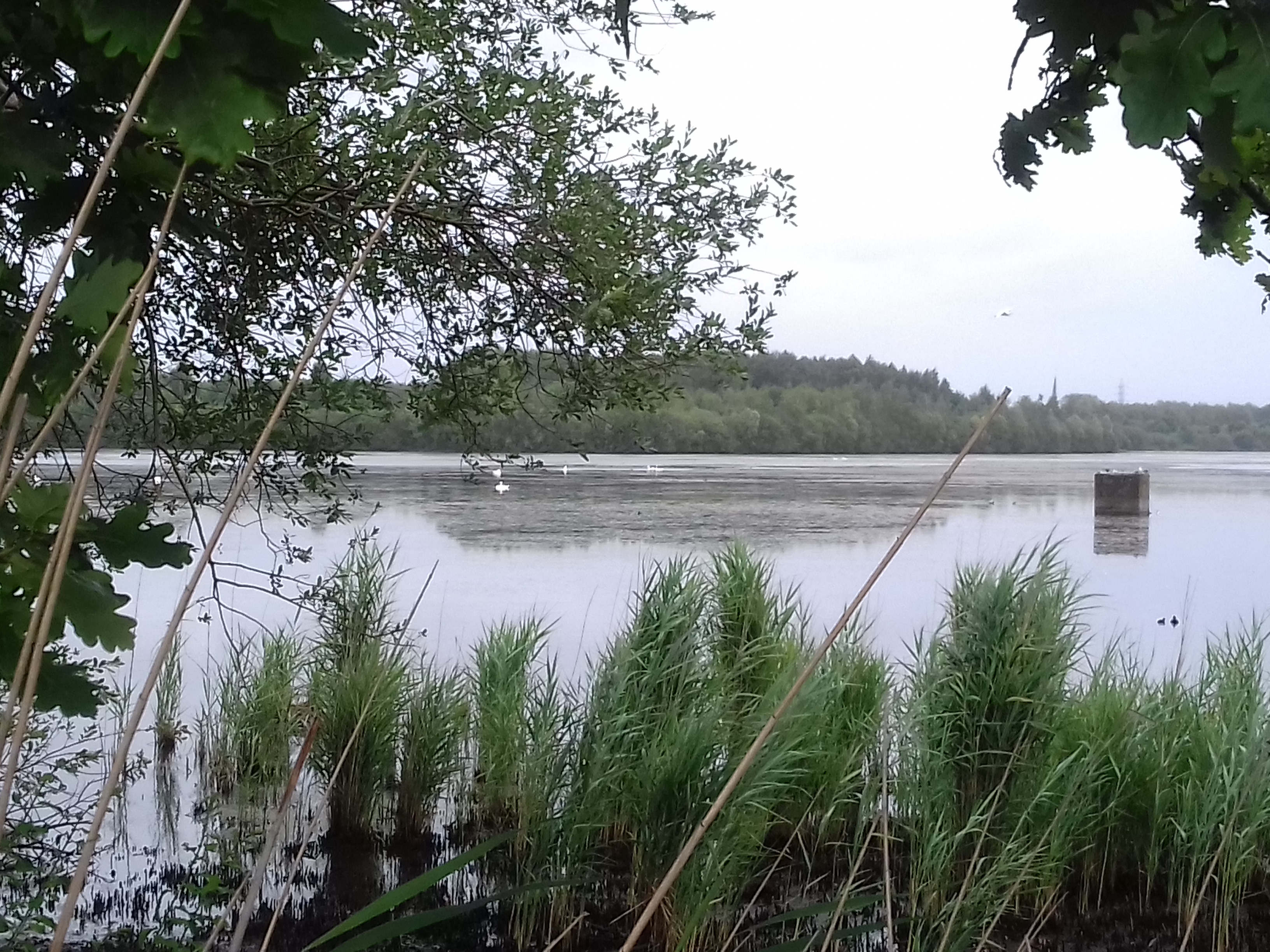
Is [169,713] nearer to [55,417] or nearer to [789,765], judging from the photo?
[789,765]

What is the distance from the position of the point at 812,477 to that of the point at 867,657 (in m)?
16.2

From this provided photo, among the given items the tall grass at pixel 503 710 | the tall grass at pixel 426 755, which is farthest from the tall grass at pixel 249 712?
the tall grass at pixel 503 710

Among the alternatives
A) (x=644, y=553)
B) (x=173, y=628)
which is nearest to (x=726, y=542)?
(x=644, y=553)

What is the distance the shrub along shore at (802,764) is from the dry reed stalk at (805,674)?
2.69 meters

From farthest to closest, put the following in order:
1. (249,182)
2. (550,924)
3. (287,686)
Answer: (287,686) < (550,924) < (249,182)

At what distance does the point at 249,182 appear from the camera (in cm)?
279

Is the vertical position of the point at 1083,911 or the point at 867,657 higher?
the point at 867,657

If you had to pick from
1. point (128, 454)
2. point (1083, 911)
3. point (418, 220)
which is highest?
point (418, 220)

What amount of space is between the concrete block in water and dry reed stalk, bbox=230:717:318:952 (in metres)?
12.5

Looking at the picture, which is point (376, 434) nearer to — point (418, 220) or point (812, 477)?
point (418, 220)

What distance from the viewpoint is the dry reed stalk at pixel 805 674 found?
0.51 metres

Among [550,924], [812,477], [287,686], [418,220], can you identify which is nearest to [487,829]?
[550,924]

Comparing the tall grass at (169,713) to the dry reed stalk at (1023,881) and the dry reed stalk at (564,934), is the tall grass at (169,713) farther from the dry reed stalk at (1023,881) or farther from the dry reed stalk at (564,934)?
the dry reed stalk at (564,934)

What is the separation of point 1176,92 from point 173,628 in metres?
0.75
